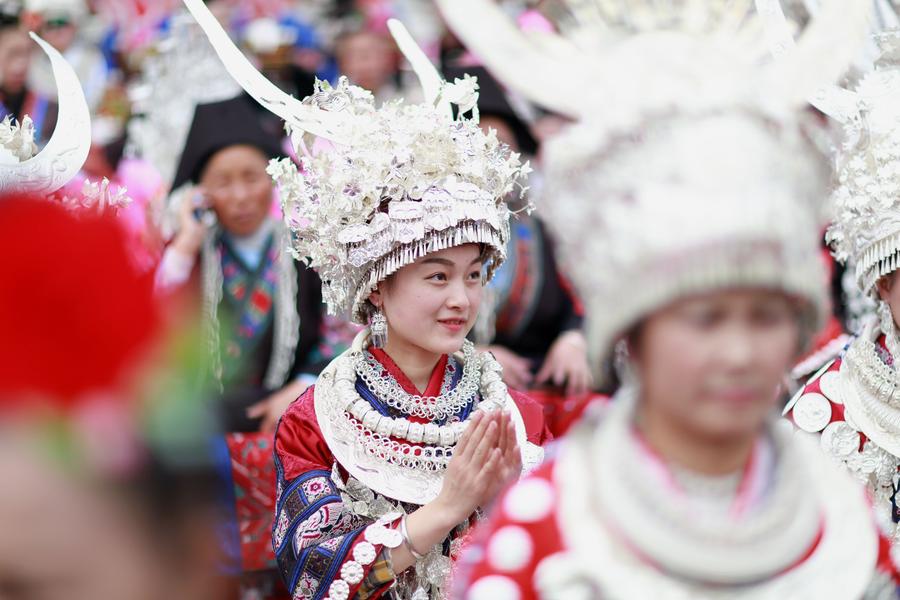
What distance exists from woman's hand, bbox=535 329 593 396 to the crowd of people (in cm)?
33

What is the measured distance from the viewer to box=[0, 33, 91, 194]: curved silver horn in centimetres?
345

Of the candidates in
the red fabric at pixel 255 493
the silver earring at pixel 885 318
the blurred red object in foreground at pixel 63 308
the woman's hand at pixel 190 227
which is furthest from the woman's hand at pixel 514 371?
the blurred red object in foreground at pixel 63 308

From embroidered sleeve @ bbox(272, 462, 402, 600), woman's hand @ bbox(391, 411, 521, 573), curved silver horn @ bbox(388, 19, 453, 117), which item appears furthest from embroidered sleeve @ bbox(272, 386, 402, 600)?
curved silver horn @ bbox(388, 19, 453, 117)

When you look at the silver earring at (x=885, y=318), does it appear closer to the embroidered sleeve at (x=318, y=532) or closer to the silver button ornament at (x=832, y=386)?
the silver button ornament at (x=832, y=386)

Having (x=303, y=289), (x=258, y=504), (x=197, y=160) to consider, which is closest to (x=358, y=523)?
(x=258, y=504)

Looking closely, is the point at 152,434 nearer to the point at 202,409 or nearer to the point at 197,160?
the point at 202,409

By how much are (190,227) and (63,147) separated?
1.95 metres

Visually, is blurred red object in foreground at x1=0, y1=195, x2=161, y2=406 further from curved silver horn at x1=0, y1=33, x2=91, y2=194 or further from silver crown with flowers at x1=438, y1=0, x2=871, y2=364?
curved silver horn at x1=0, y1=33, x2=91, y2=194

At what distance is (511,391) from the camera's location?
12.3 ft

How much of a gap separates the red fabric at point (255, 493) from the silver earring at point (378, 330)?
3.29 ft

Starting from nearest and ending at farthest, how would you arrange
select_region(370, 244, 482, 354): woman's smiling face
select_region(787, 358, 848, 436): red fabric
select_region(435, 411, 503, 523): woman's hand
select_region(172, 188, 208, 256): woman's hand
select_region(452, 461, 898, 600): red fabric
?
select_region(452, 461, 898, 600): red fabric
select_region(435, 411, 503, 523): woman's hand
select_region(370, 244, 482, 354): woman's smiling face
select_region(787, 358, 848, 436): red fabric
select_region(172, 188, 208, 256): woman's hand

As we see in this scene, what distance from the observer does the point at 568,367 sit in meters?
5.20

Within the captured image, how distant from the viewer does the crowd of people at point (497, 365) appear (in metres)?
1.31

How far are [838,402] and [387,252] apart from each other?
1325 millimetres
